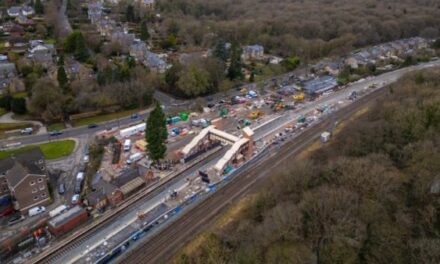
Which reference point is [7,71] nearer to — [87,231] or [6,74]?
[6,74]

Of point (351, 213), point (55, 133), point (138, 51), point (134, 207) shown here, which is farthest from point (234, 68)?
point (351, 213)

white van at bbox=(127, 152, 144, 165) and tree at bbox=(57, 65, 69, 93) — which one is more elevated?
tree at bbox=(57, 65, 69, 93)

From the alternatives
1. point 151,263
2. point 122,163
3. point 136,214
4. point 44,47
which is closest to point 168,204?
point 136,214

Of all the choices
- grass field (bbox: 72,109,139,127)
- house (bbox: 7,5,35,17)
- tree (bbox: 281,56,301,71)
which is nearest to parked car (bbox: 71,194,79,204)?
grass field (bbox: 72,109,139,127)

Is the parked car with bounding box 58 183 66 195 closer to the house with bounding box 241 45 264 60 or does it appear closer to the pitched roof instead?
the pitched roof

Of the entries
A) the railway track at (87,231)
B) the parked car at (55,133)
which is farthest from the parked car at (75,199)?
the parked car at (55,133)

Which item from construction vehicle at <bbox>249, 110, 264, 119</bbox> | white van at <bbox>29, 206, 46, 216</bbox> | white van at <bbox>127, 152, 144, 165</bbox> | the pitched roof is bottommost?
white van at <bbox>29, 206, 46, 216</bbox>

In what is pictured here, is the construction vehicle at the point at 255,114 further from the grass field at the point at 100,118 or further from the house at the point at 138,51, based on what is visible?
the house at the point at 138,51
